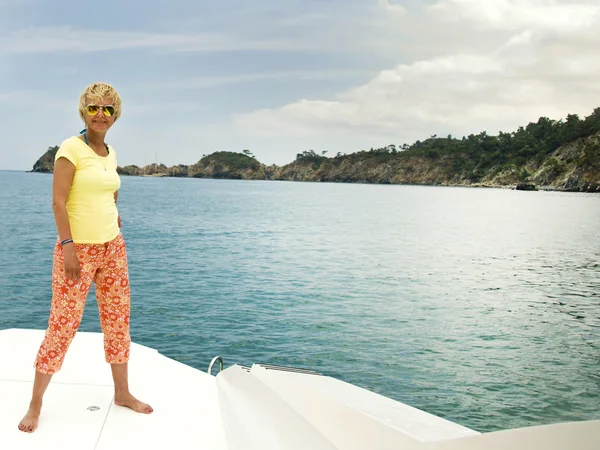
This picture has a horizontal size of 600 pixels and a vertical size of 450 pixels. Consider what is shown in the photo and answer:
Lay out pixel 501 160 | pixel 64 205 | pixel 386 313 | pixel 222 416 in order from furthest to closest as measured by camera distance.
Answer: pixel 501 160, pixel 386 313, pixel 222 416, pixel 64 205

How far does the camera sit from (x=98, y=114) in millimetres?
2977

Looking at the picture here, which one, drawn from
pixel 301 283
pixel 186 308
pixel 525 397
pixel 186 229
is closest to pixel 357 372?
pixel 525 397

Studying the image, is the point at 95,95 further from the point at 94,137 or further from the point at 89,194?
the point at 89,194

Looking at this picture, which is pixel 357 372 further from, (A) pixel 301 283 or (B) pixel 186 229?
(B) pixel 186 229

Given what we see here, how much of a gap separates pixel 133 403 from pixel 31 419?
1.68ft

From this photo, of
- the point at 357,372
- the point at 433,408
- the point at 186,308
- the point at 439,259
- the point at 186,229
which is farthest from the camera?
the point at 186,229

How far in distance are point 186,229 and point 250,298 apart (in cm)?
2093

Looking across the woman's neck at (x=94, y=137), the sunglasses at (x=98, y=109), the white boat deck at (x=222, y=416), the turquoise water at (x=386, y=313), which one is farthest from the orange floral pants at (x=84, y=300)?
the turquoise water at (x=386, y=313)

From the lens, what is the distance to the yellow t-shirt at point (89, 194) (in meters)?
2.92

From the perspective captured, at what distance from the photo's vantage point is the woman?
288 centimetres

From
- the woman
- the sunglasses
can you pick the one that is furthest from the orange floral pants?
the sunglasses

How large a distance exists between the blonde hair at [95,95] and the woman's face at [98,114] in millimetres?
15

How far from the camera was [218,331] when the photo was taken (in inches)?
404

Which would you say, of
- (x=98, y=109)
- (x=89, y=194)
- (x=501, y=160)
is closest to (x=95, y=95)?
(x=98, y=109)
